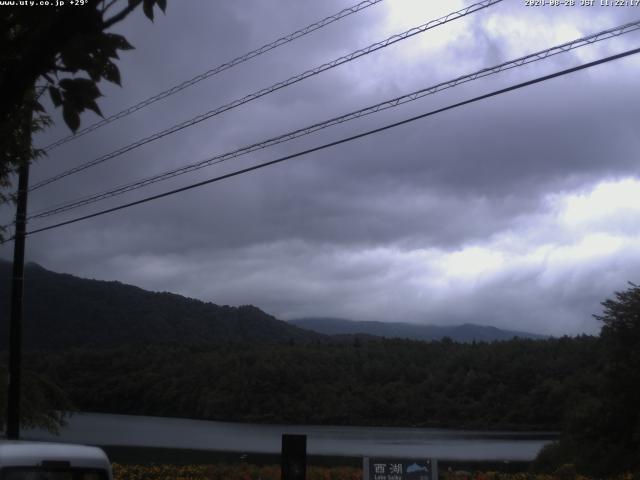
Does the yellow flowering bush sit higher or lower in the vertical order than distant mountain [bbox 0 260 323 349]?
lower

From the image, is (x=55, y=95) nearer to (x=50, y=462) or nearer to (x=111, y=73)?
(x=111, y=73)

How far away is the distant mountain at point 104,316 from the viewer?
125 feet

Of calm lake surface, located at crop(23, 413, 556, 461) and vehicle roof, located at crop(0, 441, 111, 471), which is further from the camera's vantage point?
calm lake surface, located at crop(23, 413, 556, 461)

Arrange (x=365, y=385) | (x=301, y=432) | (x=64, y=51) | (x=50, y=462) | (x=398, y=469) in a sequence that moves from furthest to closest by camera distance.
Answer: (x=365, y=385) → (x=301, y=432) → (x=398, y=469) → (x=50, y=462) → (x=64, y=51)

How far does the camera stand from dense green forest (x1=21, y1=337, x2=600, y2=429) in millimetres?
36156

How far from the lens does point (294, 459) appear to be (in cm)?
1094

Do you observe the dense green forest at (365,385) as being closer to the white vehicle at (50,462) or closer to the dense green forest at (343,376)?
the dense green forest at (343,376)

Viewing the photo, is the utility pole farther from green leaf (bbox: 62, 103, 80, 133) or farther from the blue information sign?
green leaf (bbox: 62, 103, 80, 133)

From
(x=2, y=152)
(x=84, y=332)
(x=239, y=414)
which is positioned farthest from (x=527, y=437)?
(x=2, y=152)

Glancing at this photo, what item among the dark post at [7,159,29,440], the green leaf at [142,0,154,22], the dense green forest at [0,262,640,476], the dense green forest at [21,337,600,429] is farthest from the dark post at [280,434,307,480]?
the dense green forest at [21,337,600,429]

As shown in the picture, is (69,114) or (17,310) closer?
(69,114)

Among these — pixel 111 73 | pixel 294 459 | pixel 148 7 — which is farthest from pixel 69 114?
pixel 294 459

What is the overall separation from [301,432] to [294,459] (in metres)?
22.3

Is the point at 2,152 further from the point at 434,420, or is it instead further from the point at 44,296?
the point at 44,296
